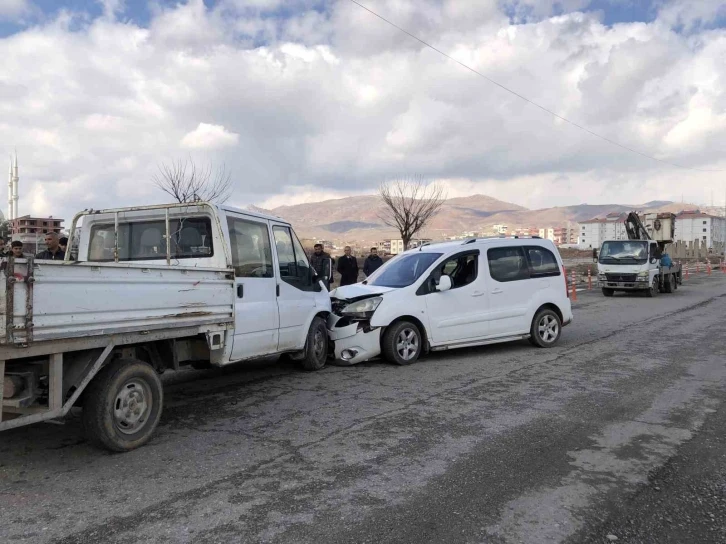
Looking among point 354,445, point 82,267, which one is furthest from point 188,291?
point 354,445

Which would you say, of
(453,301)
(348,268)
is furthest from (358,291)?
(348,268)

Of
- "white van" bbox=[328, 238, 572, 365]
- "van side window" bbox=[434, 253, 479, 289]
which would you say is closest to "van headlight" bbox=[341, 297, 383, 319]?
"white van" bbox=[328, 238, 572, 365]

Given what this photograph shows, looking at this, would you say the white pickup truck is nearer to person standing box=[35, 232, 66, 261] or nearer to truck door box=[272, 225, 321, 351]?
truck door box=[272, 225, 321, 351]

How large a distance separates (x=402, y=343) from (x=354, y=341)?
0.70 meters

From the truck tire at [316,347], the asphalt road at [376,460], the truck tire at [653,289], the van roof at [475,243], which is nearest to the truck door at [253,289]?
the asphalt road at [376,460]

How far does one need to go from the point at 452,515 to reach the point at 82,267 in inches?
120

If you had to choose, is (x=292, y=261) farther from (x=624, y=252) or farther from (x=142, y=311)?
(x=624, y=252)

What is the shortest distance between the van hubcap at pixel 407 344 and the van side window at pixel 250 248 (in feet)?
7.76

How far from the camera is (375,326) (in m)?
8.25

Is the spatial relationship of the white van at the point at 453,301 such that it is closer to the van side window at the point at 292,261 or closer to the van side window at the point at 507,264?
the van side window at the point at 507,264

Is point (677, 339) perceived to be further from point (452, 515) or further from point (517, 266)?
point (452, 515)

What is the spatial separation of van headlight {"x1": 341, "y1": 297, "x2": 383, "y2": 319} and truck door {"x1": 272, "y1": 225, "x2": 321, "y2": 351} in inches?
27.4

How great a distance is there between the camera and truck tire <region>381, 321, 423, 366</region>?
8.29 meters

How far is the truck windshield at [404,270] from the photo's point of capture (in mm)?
8914
